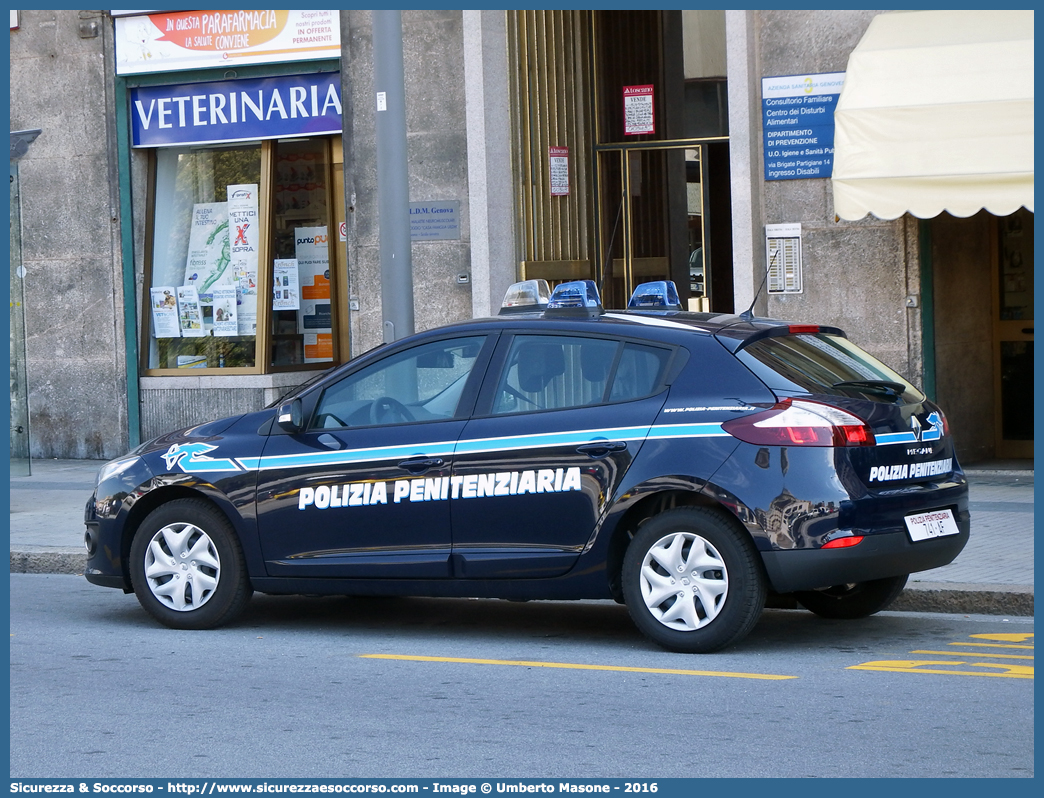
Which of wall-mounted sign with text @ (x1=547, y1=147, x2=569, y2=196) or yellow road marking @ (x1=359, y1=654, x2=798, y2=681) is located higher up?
wall-mounted sign with text @ (x1=547, y1=147, x2=569, y2=196)

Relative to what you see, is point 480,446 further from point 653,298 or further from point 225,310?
point 225,310

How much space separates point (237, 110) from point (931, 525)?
1048 centimetres

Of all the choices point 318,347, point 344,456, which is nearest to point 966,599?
point 344,456

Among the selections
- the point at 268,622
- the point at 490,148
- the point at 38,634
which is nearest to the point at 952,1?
the point at 490,148

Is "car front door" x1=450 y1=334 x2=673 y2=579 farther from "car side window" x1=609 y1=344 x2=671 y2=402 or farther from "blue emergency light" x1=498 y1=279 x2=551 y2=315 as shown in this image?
"blue emergency light" x1=498 y1=279 x2=551 y2=315

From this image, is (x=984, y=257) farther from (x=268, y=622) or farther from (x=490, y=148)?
(x=268, y=622)

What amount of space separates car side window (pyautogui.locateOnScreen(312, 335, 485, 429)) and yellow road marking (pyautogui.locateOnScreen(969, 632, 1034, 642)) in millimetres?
2854

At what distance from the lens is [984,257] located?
43.4 feet

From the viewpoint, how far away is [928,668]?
21.2 ft

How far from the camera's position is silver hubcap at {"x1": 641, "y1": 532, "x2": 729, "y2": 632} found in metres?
6.57

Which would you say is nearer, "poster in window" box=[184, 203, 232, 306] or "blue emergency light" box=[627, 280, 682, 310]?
"blue emergency light" box=[627, 280, 682, 310]

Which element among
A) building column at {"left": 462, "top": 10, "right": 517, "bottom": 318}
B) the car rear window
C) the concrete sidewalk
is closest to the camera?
the car rear window

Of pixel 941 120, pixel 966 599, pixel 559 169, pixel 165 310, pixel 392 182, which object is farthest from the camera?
pixel 165 310

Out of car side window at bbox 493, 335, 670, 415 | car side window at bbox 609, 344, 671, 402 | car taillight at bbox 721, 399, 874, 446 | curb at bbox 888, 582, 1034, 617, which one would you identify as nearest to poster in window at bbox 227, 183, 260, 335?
car side window at bbox 493, 335, 670, 415
